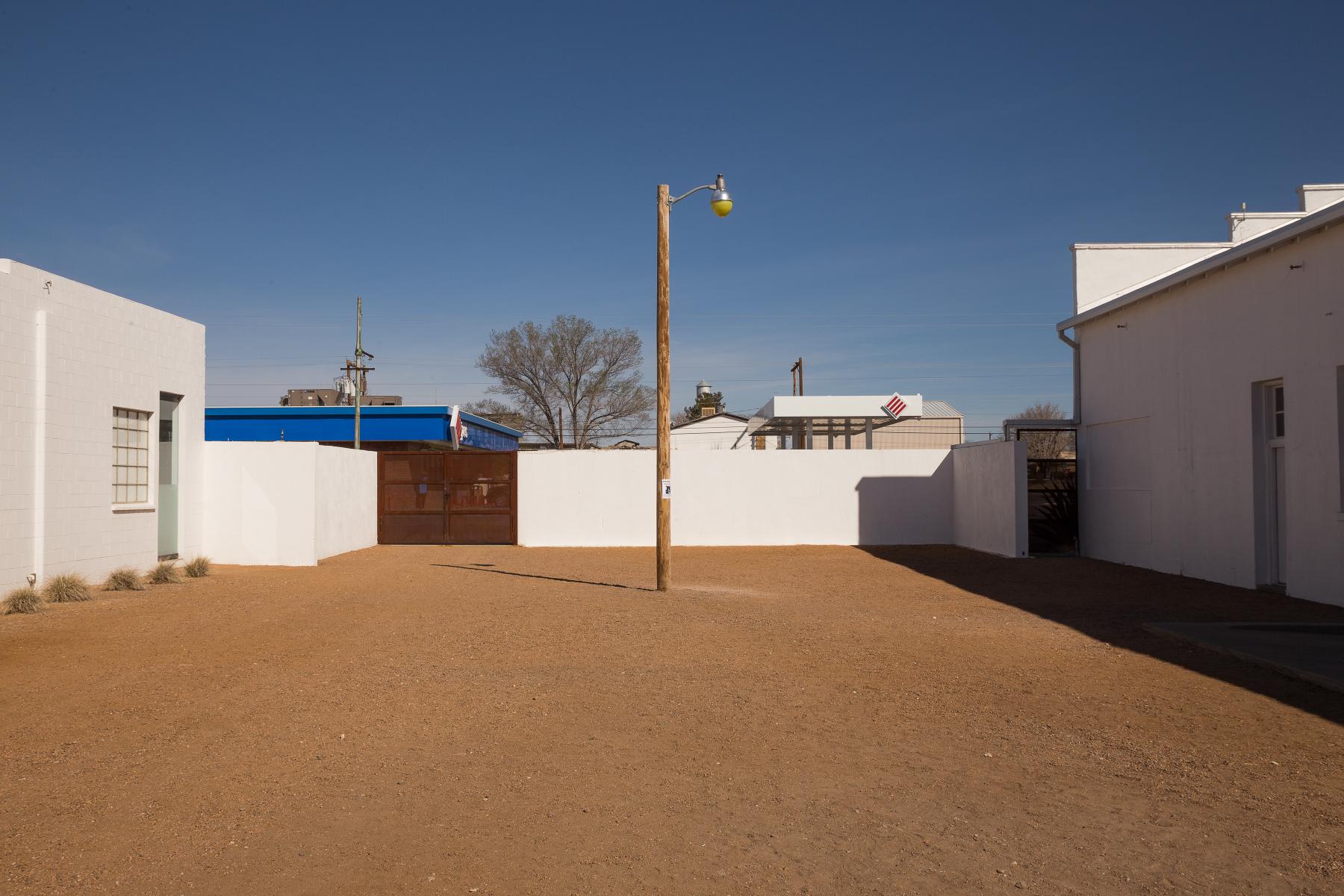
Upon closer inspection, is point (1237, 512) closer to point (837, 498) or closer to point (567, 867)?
point (837, 498)

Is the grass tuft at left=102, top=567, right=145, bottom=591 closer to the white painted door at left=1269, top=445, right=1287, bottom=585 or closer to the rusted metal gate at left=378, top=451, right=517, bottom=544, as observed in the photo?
the rusted metal gate at left=378, top=451, right=517, bottom=544

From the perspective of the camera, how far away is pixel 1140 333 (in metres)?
16.2

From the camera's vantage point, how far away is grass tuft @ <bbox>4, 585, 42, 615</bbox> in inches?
439

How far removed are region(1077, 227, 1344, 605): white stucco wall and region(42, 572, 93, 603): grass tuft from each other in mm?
14955

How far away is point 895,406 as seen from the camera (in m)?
24.4

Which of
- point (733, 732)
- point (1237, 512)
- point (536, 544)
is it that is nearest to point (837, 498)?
point (536, 544)

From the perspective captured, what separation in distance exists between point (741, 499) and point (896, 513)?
347cm

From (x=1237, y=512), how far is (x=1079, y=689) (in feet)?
26.6

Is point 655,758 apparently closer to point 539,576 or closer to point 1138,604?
point 1138,604

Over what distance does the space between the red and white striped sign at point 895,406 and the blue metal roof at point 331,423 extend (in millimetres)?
14002

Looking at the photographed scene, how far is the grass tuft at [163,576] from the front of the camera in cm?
1411

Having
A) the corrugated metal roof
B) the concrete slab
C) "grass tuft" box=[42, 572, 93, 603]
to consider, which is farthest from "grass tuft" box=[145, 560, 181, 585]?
the corrugated metal roof

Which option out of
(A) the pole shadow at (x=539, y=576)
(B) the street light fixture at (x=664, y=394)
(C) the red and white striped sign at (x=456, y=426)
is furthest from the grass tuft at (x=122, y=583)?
(C) the red and white striped sign at (x=456, y=426)

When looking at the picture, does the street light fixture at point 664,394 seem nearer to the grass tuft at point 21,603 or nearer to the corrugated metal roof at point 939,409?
the grass tuft at point 21,603
